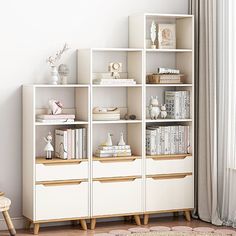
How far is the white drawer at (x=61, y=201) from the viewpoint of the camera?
5.26 m

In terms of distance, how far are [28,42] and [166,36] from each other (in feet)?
4.07

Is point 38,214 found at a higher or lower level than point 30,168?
lower

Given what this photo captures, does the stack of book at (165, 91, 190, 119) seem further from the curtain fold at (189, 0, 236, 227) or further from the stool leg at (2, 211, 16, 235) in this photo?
the stool leg at (2, 211, 16, 235)

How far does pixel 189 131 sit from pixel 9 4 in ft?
6.27

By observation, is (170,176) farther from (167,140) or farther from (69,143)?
(69,143)

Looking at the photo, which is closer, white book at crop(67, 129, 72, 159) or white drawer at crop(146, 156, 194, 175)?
white book at crop(67, 129, 72, 159)

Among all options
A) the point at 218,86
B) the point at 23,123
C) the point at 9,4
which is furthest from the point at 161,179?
the point at 9,4

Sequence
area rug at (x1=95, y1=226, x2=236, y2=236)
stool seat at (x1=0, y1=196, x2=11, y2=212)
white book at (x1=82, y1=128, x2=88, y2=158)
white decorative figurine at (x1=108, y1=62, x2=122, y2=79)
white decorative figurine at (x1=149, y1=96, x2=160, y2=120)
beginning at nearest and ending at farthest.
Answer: stool seat at (x1=0, y1=196, x2=11, y2=212) → area rug at (x1=95, y1=226, x2=236, y2=236) → white book at (x1=82, y1=128, x2=88, y2=158) → white decorative figurine at (x1=108, y1=62, x2=122, y2=79) → white decorative figurine at (x1=149, y1=96, x2=160, y2=120)

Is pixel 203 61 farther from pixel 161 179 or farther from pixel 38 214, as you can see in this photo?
pixel 38 214

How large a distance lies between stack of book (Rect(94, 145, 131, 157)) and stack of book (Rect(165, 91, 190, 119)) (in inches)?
20.8

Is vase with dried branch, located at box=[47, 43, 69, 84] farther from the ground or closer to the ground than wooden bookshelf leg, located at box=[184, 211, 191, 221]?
farther from the ground

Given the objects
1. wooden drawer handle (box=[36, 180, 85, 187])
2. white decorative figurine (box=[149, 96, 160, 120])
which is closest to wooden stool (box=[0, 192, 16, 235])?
wooden drawer handle (box=[36, 180, 85, 187])

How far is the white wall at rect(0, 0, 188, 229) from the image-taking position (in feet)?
17.7

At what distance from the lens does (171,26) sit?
5836 mm
